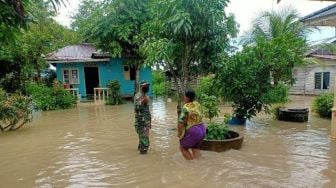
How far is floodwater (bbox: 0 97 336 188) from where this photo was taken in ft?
18.3

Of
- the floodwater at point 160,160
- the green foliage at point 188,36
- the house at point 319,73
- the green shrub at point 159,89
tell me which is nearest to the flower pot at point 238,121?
the floodwater at point 160,160

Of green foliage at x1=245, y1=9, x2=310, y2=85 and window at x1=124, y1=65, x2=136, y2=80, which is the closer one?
green foliage at x1=245, y1=9, x2=310, y2=85

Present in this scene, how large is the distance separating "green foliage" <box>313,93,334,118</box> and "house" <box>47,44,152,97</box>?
1343 cm

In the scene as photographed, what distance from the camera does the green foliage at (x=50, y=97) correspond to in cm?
1717

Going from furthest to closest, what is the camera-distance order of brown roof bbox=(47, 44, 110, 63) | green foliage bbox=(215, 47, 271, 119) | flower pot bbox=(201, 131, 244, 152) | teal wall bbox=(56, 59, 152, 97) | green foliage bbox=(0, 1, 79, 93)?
teal wall bbox=(56, 59, 152, 97)
brown roof bbox=(47, 44, 110, 63)
green foliage bbox=(0, 1, 79, 93)
green foliage bbox=(215, 47, 271, 119)
flower pot bbox=(201, 131, 244, 152)

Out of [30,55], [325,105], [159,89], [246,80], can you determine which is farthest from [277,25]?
[30,55]

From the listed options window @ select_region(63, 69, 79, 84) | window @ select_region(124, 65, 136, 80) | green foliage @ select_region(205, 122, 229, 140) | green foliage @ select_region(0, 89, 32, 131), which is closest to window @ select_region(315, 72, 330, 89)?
window @ select_region(124, 65, 136, 80)

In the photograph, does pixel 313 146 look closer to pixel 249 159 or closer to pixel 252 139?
pixel 252 139

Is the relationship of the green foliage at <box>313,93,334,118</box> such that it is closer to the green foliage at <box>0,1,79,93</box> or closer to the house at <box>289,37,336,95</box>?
the house at <box>289,37,336,95</box>

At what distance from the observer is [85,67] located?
2330 cm

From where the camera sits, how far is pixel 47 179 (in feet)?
19.2

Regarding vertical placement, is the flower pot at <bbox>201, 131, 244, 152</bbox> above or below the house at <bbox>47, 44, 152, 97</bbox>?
below

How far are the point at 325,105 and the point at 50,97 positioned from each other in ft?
43.1

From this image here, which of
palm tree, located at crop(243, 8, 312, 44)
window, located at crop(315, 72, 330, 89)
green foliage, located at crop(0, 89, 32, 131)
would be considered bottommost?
green foliage, located at crop(0, 89, 32, 131)
